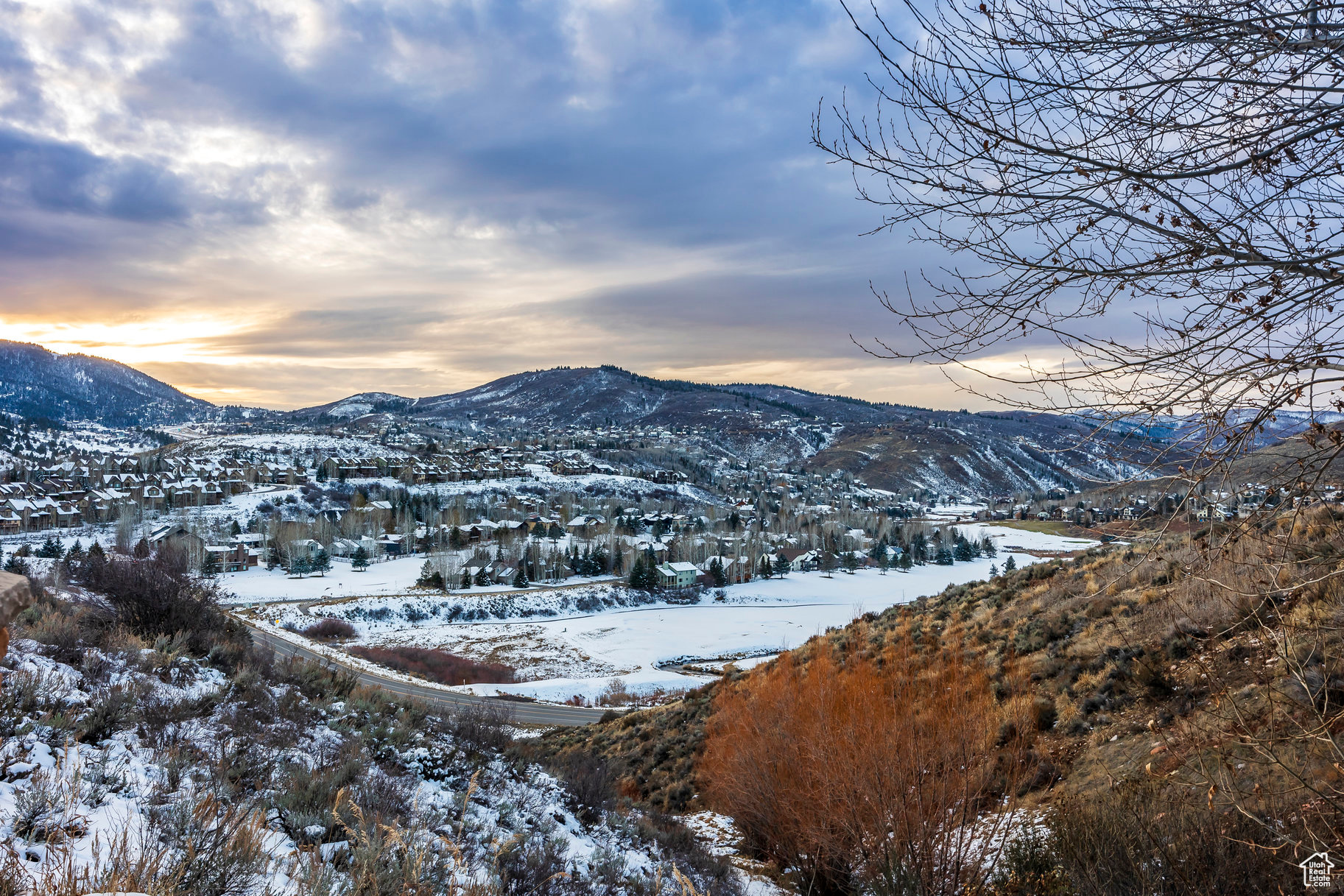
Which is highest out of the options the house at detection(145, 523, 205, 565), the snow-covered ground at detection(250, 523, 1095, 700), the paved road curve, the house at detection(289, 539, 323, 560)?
the house at detection(145, 523, 205, 565)

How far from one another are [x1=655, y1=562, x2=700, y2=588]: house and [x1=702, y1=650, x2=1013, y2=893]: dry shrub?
5763cm

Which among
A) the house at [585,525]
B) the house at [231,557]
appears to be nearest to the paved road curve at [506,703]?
the house at [231,557]

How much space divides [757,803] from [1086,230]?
27.2 feet

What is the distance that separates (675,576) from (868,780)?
2442 inches

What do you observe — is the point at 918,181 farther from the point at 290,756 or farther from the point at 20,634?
the point at 20,634

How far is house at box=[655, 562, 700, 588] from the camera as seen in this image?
219ft

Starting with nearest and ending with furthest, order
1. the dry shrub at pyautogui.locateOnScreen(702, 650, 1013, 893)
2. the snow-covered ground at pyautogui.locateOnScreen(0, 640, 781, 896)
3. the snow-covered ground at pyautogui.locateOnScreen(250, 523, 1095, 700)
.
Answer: the snow-covered ground at pyautogui.locateOnScreen(0, 640, 781, 896)
the dry shrub at pyautogui.locateOnScreen(702, 650, 1013, 893)
the snow-covered ground at pyautogui.locateOnScreen(250, 523, 1095, 700)

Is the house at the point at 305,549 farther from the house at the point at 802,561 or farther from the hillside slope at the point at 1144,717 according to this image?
the hillside slope at the point at 1144,717

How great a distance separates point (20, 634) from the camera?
8.95 metres

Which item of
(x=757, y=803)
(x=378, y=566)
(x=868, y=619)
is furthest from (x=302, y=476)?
(x=757, y=803)

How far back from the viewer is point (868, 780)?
21.8ft

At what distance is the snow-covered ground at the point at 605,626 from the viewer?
39.7 metres

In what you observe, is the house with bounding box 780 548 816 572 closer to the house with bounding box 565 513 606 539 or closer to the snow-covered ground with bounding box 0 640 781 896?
the house with bounding box 565 513 606 539

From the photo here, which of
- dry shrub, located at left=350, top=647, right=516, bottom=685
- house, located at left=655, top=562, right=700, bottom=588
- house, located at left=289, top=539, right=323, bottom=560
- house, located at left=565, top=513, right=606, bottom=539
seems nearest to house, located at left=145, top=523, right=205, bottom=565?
house, located at left=289, top=539, right=323, bottom=560
